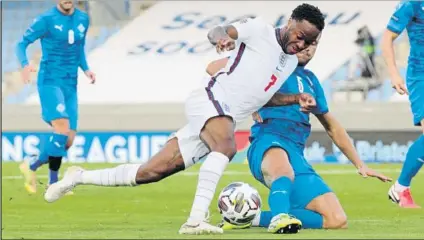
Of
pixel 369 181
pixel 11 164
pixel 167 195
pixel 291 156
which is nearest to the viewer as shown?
pixel 291 156

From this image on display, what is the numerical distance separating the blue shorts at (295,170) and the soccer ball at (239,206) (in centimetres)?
32

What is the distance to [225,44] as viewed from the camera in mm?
7684

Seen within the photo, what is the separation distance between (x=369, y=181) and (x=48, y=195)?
8.00m

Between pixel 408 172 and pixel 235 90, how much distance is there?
11.3 ft

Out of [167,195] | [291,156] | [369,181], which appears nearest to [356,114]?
[369,181]

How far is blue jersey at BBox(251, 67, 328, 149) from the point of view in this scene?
8.28 metres

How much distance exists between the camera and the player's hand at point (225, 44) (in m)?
7.64

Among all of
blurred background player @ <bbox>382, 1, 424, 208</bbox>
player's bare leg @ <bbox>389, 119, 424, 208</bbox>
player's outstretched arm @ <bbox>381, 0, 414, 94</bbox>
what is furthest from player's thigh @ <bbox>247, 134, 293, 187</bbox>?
player's bare leg @ <bbox>389, 119, 424, 208</bbox>

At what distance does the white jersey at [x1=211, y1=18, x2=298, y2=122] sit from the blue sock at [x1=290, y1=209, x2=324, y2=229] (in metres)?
0.86

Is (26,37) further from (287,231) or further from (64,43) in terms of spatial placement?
(287,231)

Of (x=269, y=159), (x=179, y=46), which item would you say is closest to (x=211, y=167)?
(x=269, y=159)

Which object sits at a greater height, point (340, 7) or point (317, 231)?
point (317, 231)

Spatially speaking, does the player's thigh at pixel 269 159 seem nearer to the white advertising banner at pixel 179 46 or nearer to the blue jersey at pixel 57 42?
the blue jersey at pixel 57 42

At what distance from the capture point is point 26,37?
13.3 metres
